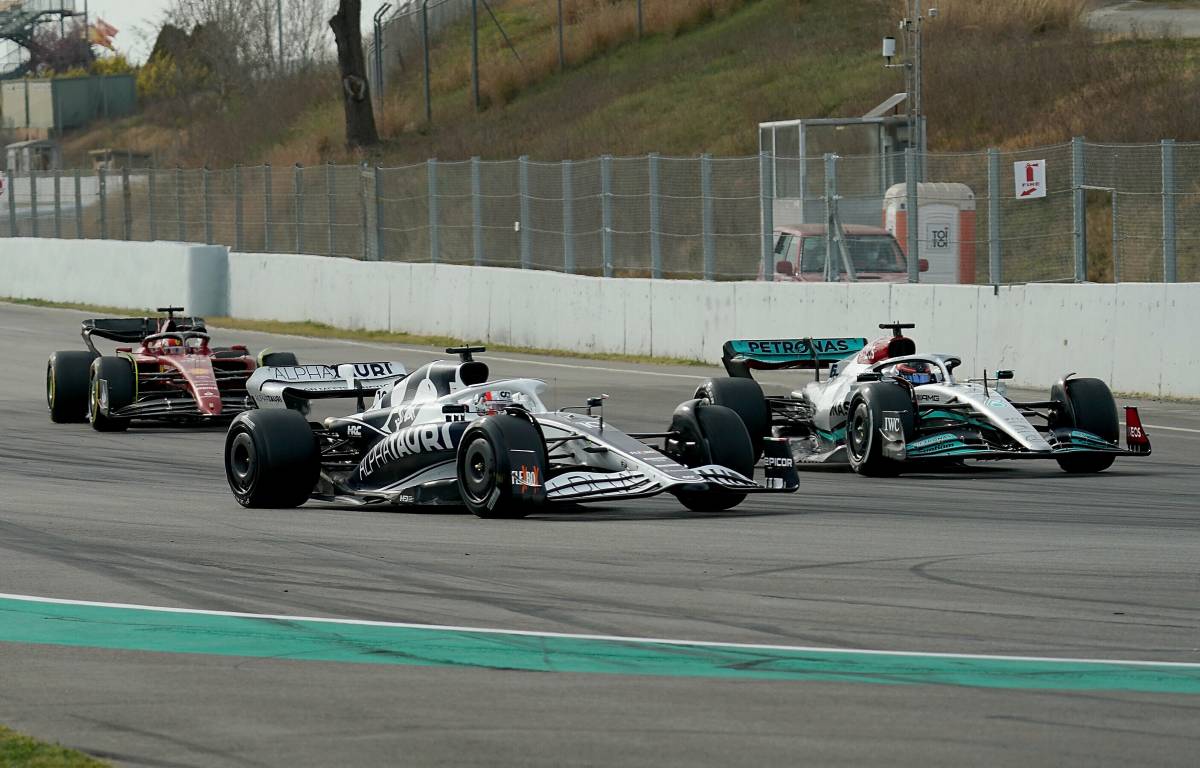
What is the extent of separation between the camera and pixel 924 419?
14.4m

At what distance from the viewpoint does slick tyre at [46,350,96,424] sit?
19.2m

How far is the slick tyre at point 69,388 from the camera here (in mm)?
19188

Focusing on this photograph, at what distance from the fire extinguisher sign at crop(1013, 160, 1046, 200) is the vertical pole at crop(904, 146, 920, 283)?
47.6 inches

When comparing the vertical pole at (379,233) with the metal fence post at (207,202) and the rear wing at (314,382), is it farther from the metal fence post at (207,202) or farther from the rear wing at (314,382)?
the rear wing at (314,382)

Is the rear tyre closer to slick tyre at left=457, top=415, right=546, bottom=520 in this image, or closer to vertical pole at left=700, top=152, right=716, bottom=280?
slick tyre at left=457, top=415, right=546, bottom=520

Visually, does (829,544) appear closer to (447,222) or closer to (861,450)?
(861,450)

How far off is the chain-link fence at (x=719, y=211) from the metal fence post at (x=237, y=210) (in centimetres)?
4

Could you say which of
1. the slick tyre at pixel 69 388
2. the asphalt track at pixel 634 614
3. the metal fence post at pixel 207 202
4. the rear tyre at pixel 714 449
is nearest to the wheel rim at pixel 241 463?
the asphalt track at pixel 634 614

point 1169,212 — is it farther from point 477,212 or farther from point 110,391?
point 477,212

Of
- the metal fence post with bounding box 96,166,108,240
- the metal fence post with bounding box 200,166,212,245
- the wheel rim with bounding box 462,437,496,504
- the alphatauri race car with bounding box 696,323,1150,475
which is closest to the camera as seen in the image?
the wheel rim with bounding box 462,437,496,504

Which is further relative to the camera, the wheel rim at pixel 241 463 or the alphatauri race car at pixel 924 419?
the alphatauri race car at pixel 924 419

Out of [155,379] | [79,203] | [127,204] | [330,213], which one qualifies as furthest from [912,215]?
[79,203]

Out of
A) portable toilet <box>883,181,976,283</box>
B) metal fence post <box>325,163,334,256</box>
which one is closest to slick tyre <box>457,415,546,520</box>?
portable toilet <box>883,181,976,283</box>

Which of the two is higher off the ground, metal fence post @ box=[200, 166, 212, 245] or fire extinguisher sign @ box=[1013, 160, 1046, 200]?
metal fence post @ box=[200, 166, 212, 245]
